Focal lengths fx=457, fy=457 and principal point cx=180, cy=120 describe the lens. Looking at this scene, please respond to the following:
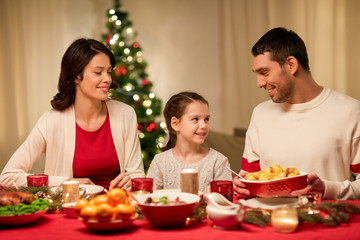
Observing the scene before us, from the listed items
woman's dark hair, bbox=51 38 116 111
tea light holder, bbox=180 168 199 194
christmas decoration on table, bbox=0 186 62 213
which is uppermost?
woman's dark hair, bbox=51 38 116 111

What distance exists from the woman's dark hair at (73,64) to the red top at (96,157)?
221mm

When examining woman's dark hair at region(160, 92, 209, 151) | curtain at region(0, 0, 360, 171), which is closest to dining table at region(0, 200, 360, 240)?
woman's dark hair at region(160, 92, 209, 151)

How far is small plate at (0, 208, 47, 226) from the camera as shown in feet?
5.58

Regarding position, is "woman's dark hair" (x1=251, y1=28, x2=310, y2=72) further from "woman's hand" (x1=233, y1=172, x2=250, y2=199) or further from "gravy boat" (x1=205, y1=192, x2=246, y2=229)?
"gravy boat" (x1=205, y1=192, x2=246, y2=229)

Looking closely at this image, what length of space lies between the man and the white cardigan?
831 millimetres

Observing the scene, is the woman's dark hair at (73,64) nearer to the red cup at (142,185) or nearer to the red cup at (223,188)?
the red cup at (142,185)

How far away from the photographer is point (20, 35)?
5.54 meters

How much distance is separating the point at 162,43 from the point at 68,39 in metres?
1.20

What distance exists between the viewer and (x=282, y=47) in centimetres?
265

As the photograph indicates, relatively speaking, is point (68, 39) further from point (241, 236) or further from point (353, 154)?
point (241, 236)

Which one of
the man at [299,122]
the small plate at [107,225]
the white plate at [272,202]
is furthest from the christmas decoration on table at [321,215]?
the man at [299,122]

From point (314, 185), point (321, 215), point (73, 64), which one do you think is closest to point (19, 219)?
point (321, 215)

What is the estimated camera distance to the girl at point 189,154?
2918 millimetres

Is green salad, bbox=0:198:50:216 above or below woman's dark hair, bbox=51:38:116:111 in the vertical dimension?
below
